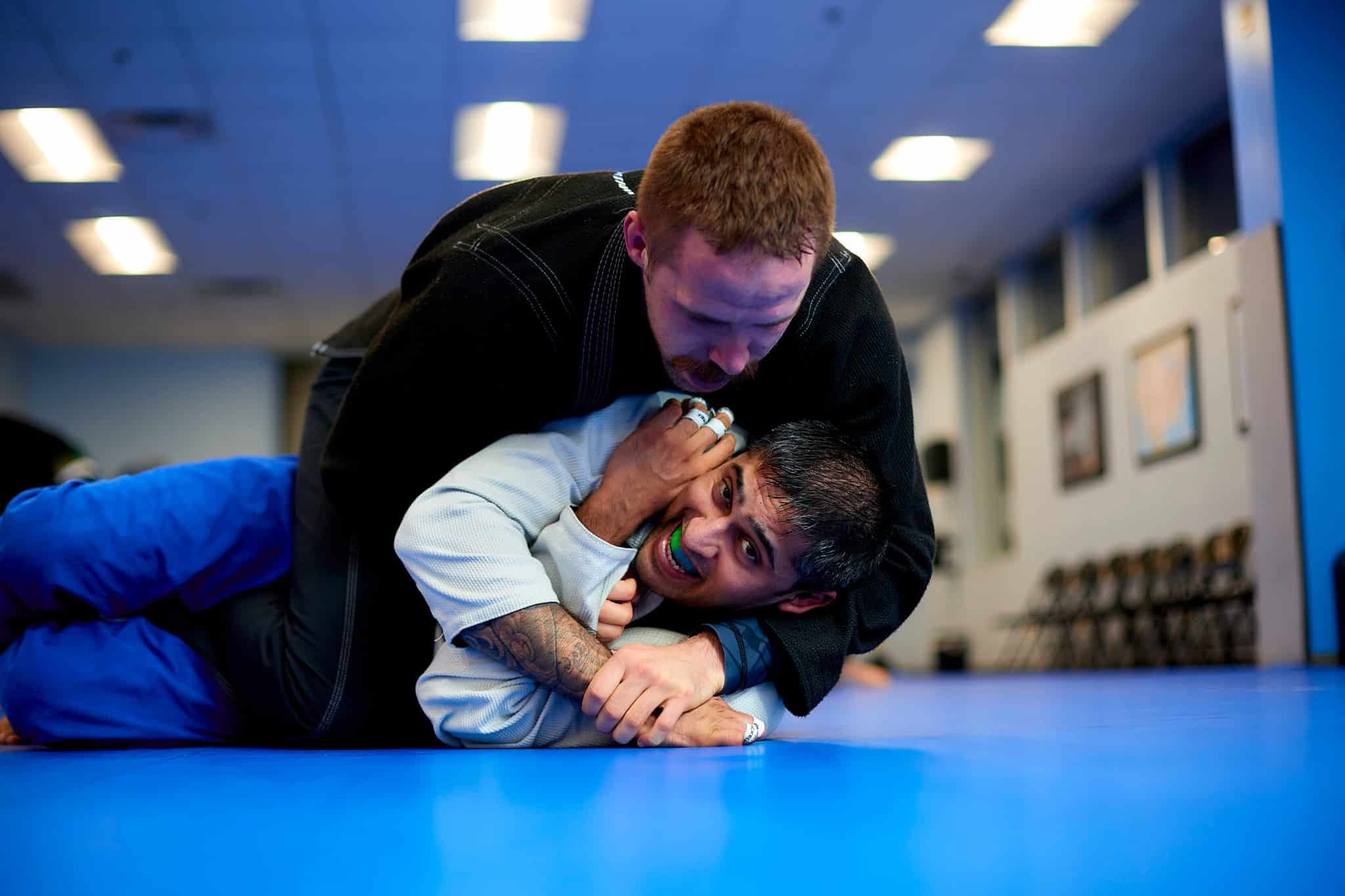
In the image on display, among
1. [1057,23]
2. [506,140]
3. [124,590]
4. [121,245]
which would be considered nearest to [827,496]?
[124,590]

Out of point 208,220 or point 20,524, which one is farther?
point 208,220

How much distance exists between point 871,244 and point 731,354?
954cm

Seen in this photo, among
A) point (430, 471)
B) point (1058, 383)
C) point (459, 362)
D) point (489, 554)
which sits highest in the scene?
point (1058, 383)

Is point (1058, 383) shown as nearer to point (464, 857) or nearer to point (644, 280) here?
point (644, 280)

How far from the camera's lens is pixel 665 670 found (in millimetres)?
1781

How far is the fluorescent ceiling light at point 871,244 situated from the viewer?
10633mm

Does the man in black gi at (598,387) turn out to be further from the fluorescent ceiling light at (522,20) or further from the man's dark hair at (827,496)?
the fluorescent ceiling light at (522,20)

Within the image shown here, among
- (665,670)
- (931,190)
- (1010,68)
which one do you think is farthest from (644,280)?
(931,190)

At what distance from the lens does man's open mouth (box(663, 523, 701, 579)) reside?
1.87 meters

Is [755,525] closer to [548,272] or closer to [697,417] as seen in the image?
[697,417]

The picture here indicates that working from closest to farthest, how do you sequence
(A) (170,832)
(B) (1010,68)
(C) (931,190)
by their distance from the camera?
1. (A) (170,832)
2. (B) (1010,68)
3. (C) (931,190)

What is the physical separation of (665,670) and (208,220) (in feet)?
30.0

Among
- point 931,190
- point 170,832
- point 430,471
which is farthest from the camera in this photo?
point 931,190

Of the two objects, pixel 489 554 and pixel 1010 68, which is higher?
pixel 1010 68
